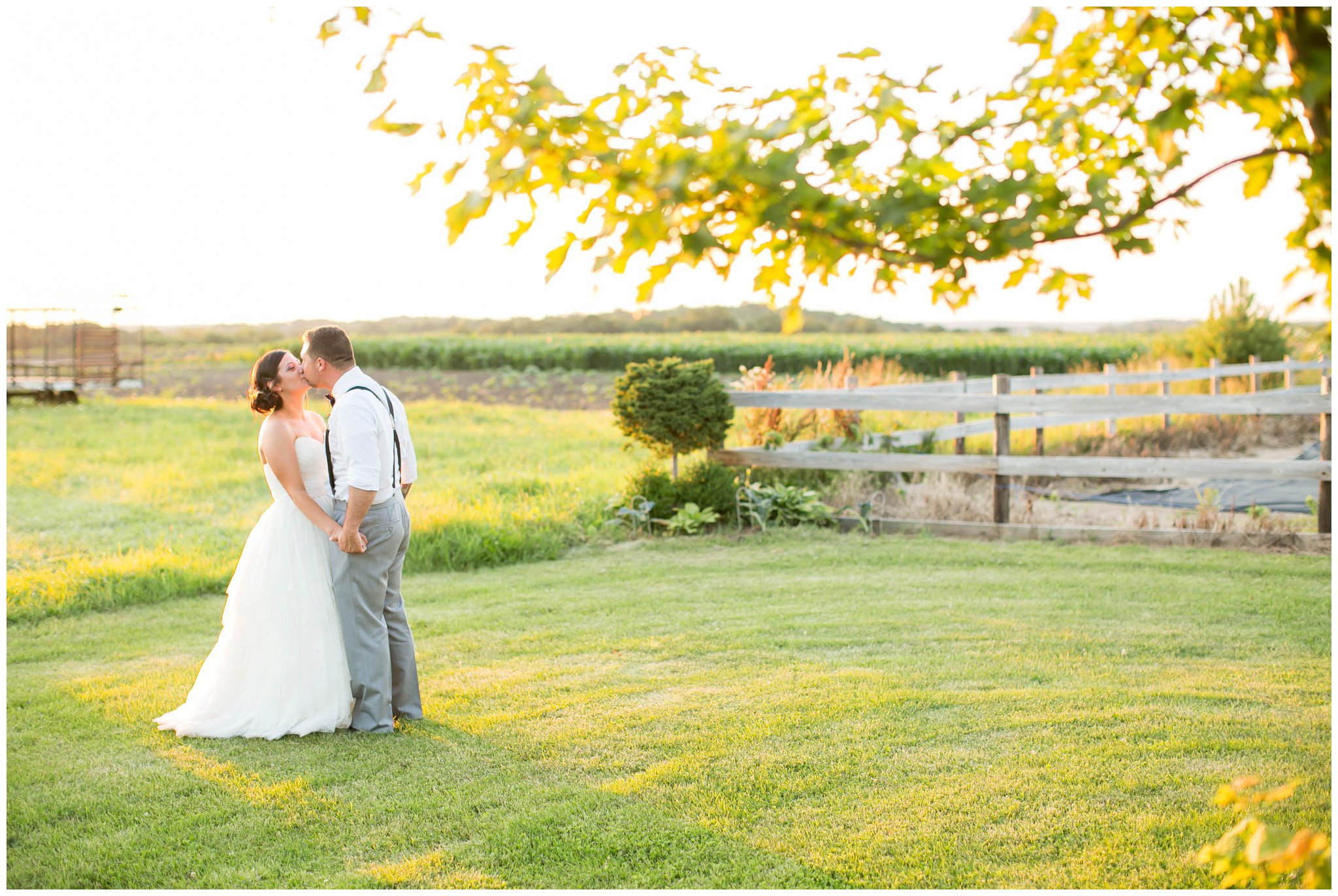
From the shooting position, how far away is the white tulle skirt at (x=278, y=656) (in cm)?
462

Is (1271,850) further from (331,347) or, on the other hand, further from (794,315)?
(331,347)

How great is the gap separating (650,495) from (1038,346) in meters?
33.9

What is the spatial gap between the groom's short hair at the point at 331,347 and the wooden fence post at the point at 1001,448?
21.4ft

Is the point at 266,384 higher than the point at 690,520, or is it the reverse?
the point at 266,384

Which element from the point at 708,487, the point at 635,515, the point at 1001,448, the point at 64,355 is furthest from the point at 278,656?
the point at 64,355

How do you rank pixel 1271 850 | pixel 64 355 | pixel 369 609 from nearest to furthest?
pixel 1271 850, pixel 369 609, pixel 64 355

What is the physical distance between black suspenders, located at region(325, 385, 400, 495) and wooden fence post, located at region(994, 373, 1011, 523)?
20.5 feet

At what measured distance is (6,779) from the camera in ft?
13.6

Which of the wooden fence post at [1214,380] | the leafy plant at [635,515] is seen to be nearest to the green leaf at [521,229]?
the leafy plant at [635,515]

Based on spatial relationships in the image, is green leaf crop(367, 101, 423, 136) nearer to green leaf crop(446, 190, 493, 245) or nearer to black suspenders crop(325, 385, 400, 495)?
green leaf crop(446, 190, 493, 245)

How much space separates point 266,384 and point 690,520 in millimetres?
5198

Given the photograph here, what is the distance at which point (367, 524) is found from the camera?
4625mm

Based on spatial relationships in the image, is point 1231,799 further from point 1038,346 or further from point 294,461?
point 1038,346

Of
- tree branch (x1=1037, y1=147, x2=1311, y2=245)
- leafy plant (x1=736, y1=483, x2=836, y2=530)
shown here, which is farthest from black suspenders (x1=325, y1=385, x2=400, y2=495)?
leafy plant (x1=736, y1=483, x2=836, y2=530)
